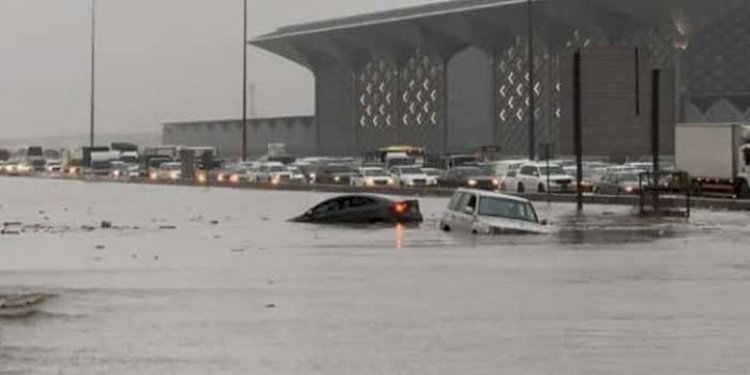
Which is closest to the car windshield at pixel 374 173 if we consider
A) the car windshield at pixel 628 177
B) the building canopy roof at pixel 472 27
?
the car windshield at pixel 628 177

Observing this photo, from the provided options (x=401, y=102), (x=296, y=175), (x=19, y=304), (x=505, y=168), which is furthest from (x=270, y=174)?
(x=401, y=102)

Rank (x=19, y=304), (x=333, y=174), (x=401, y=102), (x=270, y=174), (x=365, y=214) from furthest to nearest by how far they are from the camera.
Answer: (x=401, y=102), (x=270, y=174), (x=333, y=174), (x=365, y=214), (x=19, y=304)

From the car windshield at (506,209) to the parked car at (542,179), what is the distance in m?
27.7

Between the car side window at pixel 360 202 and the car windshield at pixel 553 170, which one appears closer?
the car side window at pixel 360 202

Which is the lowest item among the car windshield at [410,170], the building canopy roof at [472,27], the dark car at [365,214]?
the dark car at [365,214]

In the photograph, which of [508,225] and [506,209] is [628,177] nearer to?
[506,209]

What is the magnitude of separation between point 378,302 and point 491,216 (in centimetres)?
1717

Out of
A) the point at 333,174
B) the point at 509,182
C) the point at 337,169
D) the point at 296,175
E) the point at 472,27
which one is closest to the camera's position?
the point at 509,182

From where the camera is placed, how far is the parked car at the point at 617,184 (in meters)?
61.7

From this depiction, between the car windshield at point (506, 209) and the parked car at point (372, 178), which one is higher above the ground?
the parked car at point (372, 178)

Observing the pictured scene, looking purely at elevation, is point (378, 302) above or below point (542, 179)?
below

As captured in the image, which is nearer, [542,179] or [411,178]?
[542,179]

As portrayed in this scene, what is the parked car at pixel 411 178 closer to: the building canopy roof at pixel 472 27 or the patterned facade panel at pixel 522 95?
the building canopy roof at pixel 472 27

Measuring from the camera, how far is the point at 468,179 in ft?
234
